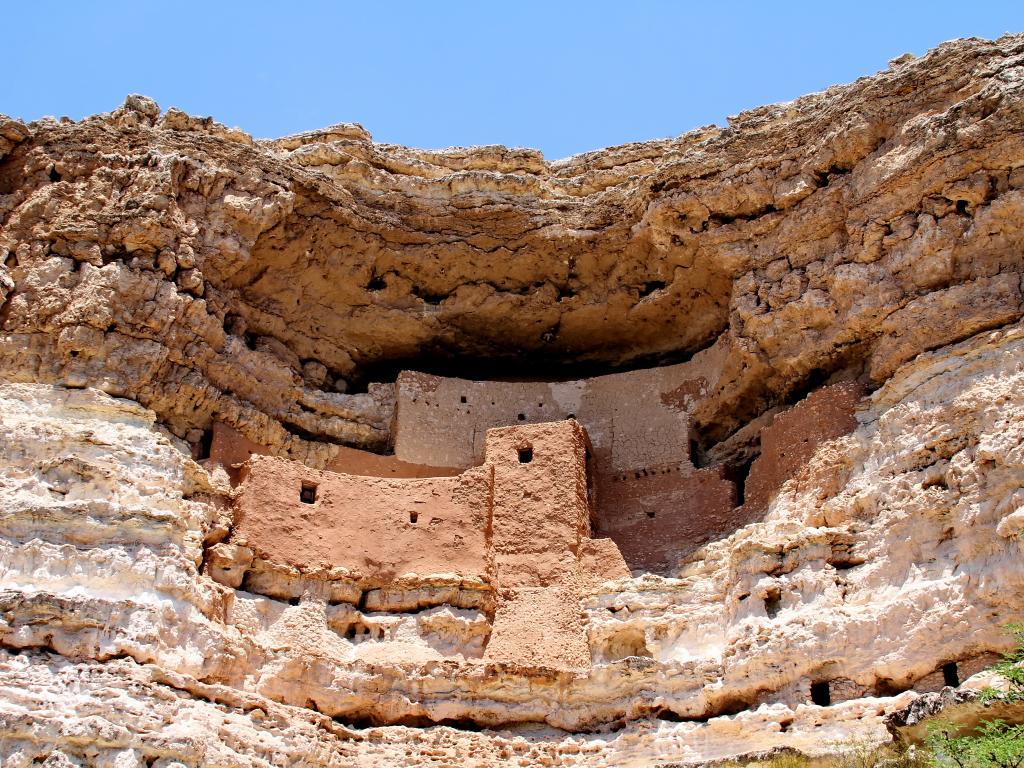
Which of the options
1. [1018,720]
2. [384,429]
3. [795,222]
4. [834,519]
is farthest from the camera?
[384,429]

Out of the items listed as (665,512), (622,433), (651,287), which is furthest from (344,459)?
(651,287)

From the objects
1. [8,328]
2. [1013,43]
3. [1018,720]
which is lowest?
[1018,720]

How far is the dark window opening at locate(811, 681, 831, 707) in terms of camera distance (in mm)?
13703

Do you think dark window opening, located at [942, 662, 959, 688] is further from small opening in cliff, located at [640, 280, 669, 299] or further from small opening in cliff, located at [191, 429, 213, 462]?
small opening in cliff, located at [191, 429, 213, 462]

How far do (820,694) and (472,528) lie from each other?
5312 mm

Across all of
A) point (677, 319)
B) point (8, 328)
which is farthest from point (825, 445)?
point (8, 328)

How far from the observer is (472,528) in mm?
17312

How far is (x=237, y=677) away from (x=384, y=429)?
5.48m

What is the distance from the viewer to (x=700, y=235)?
18.8 metres

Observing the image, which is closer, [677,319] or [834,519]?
[834,519]

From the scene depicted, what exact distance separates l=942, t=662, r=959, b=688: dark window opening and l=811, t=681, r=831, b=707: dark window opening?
1.28m

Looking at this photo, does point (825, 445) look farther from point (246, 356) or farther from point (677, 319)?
point (246, 356)

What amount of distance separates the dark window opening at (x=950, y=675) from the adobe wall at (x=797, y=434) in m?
3.89

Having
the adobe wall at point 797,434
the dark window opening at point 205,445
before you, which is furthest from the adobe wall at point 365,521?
the adobe wall at point 797,434
